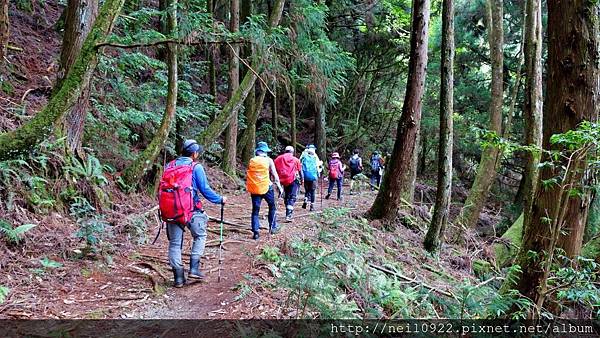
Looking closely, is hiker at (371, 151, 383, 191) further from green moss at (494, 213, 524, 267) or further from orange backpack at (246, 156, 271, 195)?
orange backpack at (246, 156, 271, 195)

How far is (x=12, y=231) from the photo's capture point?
247 inches

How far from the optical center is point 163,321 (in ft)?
16.2

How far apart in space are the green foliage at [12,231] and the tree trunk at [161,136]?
12.5 ft

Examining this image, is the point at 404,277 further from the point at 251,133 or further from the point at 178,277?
the point at 251,133

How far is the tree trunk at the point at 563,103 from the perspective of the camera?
4.77 metres

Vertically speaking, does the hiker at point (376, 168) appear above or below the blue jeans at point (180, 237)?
above

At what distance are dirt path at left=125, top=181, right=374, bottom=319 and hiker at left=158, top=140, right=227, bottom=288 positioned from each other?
32 centimetres

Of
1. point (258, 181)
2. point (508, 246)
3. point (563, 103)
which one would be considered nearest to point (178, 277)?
point (258, 181)

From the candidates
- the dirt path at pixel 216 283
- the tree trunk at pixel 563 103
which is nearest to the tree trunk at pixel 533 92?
the dirt path at pixel 216 283

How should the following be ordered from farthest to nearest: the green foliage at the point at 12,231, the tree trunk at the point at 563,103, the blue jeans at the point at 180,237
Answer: the green foliage at the point at 12,231 → the blue jeans at the point at 180,237 → the tree trunk at the point at 563,103

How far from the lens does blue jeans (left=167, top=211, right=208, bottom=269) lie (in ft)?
19.5

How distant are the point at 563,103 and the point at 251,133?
15000mm

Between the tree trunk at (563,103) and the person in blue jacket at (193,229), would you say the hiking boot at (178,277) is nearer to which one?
the person in blue jacket at (193,229)

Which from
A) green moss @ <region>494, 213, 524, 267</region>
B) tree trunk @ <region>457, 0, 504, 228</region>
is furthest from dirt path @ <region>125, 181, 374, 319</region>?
tree trunk @ <region>457, 0, 504, 228</region>
